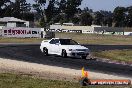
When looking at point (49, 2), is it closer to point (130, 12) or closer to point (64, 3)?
point (64, 3)

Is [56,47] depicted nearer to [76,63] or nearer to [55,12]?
[76,63]

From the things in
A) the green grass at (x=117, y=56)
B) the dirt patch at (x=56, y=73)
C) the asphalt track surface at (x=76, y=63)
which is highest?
the dirt patch at (x=56, y=73)

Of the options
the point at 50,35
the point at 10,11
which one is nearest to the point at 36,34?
the point at 50,35

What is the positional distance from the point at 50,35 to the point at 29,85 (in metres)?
53.2

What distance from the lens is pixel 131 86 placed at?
44.2 feet

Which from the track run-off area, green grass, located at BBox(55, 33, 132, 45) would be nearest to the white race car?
the track run-off area

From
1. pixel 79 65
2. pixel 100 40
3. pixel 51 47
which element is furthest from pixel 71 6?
pixel 79 65

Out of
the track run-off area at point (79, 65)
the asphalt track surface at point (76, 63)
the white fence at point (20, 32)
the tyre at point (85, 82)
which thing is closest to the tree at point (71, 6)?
the white fence at point (20, 32)

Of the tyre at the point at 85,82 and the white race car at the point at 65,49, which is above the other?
the tyre at the point at 85,82

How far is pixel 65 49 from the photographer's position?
2855 cm

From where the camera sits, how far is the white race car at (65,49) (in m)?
28.4

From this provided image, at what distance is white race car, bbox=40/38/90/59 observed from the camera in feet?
93.1

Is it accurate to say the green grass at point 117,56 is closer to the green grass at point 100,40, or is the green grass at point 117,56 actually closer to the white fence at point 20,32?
the green grass at point 100,40

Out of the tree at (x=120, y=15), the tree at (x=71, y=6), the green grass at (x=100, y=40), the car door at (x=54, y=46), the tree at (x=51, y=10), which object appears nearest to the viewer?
the car door at (x=54, y=46)
